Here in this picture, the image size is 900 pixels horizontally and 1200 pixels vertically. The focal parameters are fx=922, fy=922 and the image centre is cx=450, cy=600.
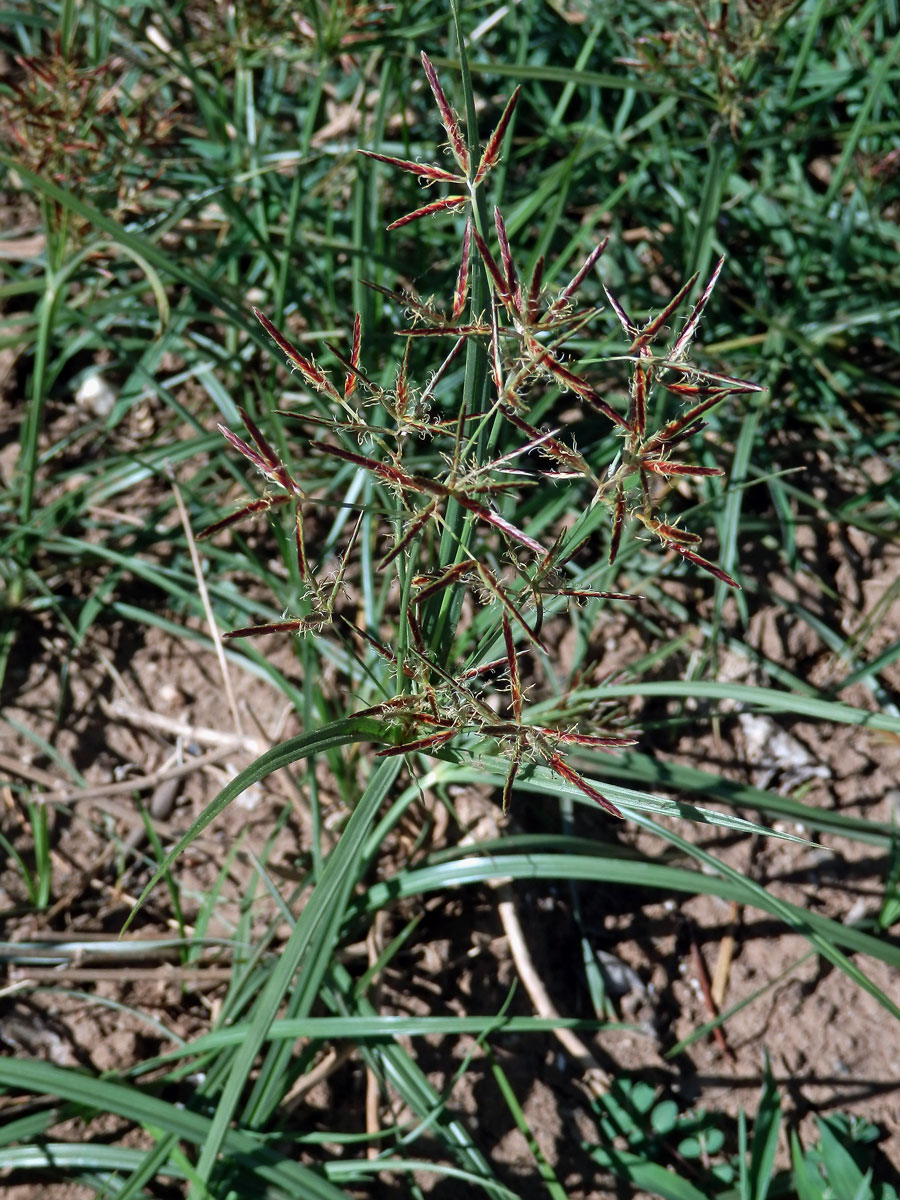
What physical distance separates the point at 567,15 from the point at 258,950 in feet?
8.47

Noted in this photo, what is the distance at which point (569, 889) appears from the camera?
205 centimetres

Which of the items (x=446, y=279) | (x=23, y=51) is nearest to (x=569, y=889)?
(x=446, y=279)

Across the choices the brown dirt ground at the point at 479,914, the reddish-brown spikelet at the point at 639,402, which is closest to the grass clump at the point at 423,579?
the brown dirt ground at the point at 479,914

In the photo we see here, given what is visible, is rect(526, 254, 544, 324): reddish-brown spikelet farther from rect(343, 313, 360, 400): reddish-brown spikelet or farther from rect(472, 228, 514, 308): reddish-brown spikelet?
rect(343, 313, 360, 400): reddish-brown spikelet

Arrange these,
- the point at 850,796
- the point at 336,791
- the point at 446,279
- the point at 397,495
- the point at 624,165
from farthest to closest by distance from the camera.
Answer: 1. the point at 624,165
2. the point at 446,279
3. the point at 850,796
4. the point at 336,791
5. the point at 397,495

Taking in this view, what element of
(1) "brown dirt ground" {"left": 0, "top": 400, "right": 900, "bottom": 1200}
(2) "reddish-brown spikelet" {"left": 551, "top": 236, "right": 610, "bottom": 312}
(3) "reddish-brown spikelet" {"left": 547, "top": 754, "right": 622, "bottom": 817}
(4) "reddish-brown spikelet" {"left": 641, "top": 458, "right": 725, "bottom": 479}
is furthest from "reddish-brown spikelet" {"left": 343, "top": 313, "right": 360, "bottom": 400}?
(1) "brown dirt ground" {"left": 0, "top": 400, "right": 900, "bottom": 1200}

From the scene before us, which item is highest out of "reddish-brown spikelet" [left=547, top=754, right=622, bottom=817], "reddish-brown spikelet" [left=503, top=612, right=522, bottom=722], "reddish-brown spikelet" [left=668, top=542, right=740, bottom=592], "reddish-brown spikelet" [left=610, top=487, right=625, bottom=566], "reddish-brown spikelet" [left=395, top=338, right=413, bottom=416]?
"reddish-brown spikelet" [left=395, top=338, right=413, bottom=416]

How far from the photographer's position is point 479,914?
197 centimetres

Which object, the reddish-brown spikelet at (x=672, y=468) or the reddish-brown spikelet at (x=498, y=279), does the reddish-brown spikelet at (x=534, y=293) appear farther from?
the reddish-brown spikelet at (x=672, y=468)

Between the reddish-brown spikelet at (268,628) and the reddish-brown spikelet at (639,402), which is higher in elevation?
the reddish-brown spikelet at (639,402)

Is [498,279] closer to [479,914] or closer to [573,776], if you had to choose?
[573,776]

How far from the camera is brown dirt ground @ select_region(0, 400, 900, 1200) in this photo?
6.09ft

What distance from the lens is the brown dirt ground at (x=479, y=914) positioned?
6.09 ft

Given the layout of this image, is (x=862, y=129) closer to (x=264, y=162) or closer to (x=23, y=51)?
(x=264, y=162)
